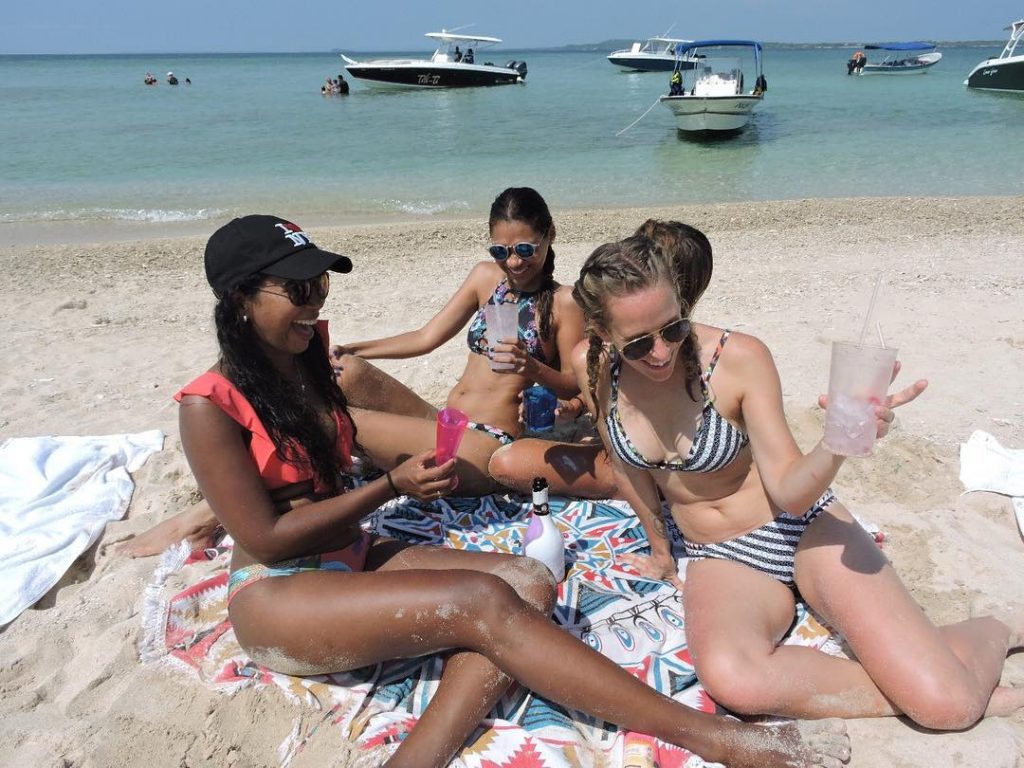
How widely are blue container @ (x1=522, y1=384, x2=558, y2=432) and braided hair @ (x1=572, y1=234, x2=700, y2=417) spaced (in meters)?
1.21

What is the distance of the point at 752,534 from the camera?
2969 mm

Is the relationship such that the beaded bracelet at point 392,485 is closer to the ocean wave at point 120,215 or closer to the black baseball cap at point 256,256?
the black baseball cap at point 256,256

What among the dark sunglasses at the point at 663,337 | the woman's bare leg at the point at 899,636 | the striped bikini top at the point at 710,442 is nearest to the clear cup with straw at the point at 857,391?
the dark sunglasses at the point at 663,337

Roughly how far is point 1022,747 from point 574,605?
168cm

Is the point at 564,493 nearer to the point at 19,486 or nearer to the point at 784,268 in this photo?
the point at 19,486

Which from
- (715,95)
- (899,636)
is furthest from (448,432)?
(715,95)

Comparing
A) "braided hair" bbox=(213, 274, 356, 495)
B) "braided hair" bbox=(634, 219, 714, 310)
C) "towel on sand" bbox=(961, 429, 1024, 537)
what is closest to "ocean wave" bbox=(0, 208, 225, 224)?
"braided hair" bbox=(213, 274, 356, 495)

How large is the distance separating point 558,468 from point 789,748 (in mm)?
1896

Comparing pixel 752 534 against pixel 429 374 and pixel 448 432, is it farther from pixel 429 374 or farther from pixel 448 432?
pixel 429 374

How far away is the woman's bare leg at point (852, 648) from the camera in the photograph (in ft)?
8.32

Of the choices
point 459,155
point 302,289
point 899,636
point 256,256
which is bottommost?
point 459,155

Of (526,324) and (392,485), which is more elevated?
(526,324)

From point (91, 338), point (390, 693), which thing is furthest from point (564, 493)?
point (91, 338)

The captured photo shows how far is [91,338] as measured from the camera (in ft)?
22.6
